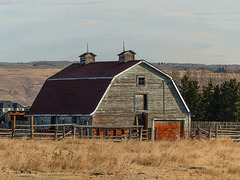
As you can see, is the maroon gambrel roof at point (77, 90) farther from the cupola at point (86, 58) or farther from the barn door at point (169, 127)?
the barn door at point (169, 127)

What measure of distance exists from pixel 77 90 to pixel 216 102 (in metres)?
18.9

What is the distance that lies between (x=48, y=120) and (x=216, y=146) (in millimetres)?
17393

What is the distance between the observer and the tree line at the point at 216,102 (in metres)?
51.7

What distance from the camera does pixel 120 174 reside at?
1639 centimetres

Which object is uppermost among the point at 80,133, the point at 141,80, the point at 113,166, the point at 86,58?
the point at 86,58

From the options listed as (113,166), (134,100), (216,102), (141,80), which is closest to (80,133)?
(134,100)

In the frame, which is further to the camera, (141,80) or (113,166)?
(141,80)

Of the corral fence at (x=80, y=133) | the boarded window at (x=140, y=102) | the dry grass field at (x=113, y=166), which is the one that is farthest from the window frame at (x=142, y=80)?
the dry grass field at (x=113, y=166)

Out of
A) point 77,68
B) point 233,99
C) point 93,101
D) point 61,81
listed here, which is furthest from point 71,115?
point 233,99

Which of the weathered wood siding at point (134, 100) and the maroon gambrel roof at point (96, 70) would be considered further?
the maroon gambrel roof at point (96, 70)

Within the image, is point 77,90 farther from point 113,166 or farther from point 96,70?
point 113,166

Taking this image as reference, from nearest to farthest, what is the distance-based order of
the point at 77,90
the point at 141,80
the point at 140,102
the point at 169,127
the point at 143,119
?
the point at 143,119
the point at 140,102
the point at 141,80
the point at 169,127
the point at 77,90

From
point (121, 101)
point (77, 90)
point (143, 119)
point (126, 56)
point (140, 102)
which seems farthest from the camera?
point (126, 56)

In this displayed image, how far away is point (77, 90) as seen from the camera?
134 ft
